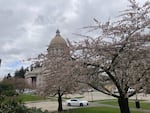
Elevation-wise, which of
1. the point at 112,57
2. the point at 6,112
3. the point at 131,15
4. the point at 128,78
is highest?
the point at 131,15

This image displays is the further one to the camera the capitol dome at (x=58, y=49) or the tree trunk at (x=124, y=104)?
the capitol dome at (x=58, y=49)

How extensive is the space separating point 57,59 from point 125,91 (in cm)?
400

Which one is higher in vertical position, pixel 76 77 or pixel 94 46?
pixel 94 46

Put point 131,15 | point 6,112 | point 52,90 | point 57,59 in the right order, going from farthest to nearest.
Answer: point 52,90 → point 57,59 → point 131,15 → point 6,112

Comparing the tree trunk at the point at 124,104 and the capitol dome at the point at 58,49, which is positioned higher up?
the capitol dome at the point at 58,49

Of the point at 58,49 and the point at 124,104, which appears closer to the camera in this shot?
the point at 124,104

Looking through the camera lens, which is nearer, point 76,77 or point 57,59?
point 76,77

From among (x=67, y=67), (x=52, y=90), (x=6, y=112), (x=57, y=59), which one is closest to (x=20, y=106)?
(x=6, y=112)

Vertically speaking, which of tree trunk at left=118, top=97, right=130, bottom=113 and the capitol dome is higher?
the capitol dome

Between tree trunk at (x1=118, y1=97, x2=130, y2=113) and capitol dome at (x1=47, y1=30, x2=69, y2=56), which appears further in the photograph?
capitol dome at (x1=47, y1=30, x2=69, y2=56)

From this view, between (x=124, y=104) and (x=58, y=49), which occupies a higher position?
(x=58, y=49)

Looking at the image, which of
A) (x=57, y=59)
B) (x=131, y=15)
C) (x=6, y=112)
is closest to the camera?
(x=6, y=112)

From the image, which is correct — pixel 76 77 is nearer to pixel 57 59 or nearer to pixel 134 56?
pixel 57 59

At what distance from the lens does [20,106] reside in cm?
1038
